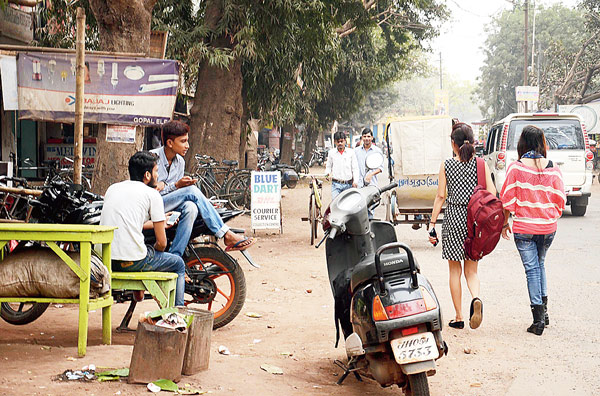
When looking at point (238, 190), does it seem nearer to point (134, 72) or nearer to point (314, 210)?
point (314, 210)

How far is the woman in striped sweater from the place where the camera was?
722 centimetres

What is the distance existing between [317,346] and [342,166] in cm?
711

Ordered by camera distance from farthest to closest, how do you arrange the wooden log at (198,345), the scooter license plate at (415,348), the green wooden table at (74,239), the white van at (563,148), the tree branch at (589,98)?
the tree branch at (589,98), the white van at (563,148), the green wooden table at (74,239), the wooden log at (198,345), the scooter license plate at (415,348)

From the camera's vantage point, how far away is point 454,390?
5406 millimetres

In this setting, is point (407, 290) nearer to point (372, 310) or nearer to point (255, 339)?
point (372, 310)

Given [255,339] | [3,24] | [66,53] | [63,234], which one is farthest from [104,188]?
[3,24]

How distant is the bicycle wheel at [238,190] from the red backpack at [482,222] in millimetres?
11934

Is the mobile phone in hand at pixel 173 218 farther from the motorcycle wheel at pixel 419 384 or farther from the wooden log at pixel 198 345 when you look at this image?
the motorcycle wheel at pixel 419 384

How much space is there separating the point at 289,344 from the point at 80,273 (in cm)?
206

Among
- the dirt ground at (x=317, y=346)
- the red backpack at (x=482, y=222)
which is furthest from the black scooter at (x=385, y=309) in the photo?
the red backpack at (x=482, y=222)

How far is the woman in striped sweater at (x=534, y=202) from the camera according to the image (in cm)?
722

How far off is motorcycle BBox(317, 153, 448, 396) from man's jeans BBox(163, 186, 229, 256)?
5.99 feet

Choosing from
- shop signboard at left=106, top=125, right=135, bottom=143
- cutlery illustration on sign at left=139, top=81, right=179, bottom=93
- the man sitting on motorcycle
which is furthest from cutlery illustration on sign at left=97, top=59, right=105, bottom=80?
the man sitting on motorcycle

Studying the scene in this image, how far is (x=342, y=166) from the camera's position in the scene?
13500 millimetres
